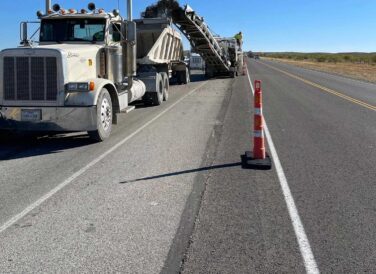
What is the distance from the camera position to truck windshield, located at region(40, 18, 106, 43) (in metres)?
11.0

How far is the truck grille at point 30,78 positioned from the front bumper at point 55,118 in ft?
0.84

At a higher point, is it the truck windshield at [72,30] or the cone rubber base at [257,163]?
the truck windshield at [72,30]

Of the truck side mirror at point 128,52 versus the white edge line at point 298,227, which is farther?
the truck side mirror at point 128,52

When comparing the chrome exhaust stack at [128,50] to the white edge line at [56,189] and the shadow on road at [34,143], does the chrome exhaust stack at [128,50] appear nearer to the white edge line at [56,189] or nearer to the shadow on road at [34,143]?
the white edge line at [56,189]

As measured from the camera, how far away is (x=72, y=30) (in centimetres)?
1114

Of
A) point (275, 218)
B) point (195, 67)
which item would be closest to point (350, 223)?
point (275, 218)

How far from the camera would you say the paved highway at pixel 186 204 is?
4.19 metres

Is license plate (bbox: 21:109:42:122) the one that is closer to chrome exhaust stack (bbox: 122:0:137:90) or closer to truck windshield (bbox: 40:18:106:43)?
truck windshield (bbox: 40:18:106:43)

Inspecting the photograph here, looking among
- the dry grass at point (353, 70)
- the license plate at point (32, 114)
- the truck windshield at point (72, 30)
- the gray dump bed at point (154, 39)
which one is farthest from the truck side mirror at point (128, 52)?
the dry grass at point (353, 70)

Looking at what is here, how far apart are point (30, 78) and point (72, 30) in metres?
2.62

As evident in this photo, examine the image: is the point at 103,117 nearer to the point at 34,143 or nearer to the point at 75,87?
the point at 75,87

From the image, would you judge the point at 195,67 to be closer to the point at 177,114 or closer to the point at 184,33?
the point at 184,33

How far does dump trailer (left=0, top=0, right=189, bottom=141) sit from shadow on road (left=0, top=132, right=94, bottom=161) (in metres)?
0.39

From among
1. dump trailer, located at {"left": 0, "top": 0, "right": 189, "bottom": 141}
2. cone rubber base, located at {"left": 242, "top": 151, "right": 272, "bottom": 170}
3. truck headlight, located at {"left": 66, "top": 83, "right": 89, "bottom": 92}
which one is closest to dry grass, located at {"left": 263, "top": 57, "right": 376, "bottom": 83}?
dump trailer, located at {"left": 0, "top": 0, "right": 189, "bottom": 141}
